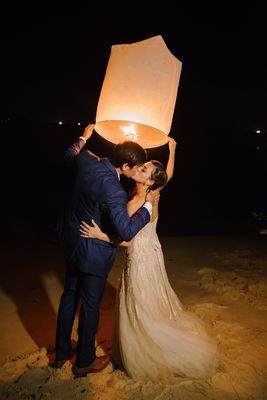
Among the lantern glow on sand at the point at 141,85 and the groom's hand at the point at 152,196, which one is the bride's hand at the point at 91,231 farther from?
the lantern glow on sand at the point at 141,85

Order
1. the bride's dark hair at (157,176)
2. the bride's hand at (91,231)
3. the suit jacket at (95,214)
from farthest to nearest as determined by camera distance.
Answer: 1. the bride's dark hair at (157,176)
2. the bride's hand at (91,231)
3. the suit jacket at (95,214)

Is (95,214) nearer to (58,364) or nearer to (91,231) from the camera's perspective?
(91,231)

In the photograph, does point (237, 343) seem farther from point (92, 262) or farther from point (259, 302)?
point (92, 262)

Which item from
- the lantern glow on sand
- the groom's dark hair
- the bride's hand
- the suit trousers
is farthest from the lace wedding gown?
the lantern glow on sand

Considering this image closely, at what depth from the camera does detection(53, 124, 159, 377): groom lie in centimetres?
232

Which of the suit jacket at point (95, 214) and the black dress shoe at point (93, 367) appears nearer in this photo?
the suit jacket at point (95, 214)

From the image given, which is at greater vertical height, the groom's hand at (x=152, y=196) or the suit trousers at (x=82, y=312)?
the groom's hand at (x=152, y=196)

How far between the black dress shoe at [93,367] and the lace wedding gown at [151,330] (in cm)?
9

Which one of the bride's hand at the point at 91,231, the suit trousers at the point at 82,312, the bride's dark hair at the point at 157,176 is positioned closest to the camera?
the bride's hand at the point at 91,231

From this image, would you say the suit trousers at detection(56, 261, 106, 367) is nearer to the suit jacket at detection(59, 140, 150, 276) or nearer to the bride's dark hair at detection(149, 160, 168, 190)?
the suit jacket at detection(59, 140, 150, 276)

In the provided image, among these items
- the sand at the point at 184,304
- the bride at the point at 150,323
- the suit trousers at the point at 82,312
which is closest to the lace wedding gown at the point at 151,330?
the bride at the point at 150,323

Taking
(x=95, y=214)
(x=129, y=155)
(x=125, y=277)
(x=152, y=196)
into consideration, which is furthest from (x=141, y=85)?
(x=125, y=277)

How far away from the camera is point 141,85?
239cm

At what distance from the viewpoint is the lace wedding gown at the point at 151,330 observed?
8.39 ft
